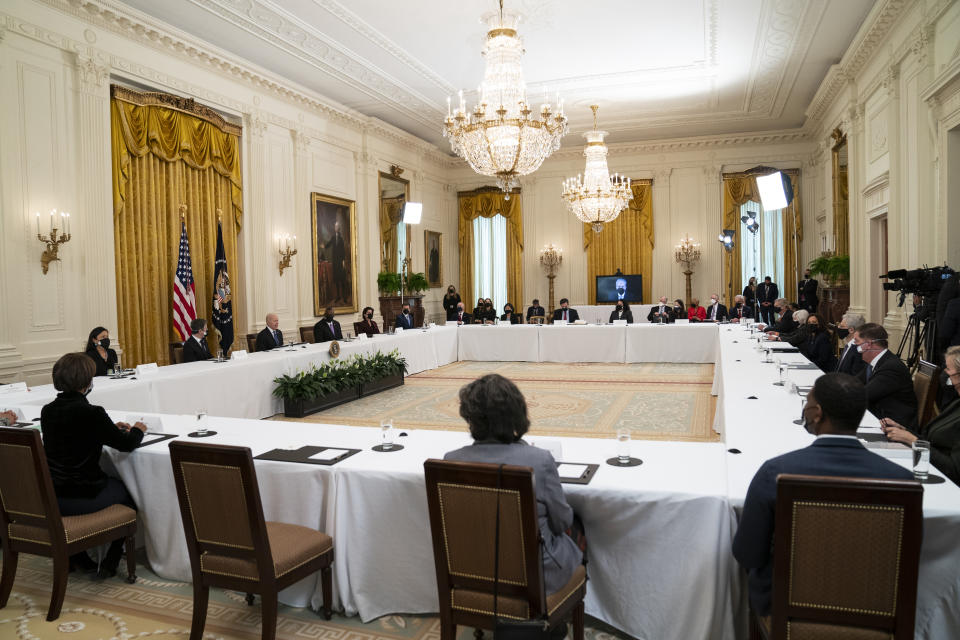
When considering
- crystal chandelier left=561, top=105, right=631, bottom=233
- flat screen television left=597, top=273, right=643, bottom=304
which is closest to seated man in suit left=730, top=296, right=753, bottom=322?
crystal chandelier left=561, top=105, right=631, bottom=233

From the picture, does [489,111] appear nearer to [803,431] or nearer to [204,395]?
[204,395]

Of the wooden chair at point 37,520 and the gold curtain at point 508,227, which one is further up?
the gold curtain at point 508,227

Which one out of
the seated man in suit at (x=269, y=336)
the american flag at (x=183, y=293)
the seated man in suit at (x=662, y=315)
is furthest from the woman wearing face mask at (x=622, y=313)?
the american flag at (x=183, y=293)

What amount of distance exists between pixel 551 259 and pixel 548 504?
52.1ft

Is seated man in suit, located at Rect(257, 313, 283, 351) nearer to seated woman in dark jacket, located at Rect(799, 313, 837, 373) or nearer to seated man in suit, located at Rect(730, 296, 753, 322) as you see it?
seated woman in dark jacket, located at Rect(799, 313, 837, 373)

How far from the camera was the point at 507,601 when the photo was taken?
236 centimetres

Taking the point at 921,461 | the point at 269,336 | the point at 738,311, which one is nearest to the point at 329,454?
the point at 921,461

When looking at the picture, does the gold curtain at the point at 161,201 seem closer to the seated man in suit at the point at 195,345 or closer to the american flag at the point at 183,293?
the american flag at the point at 183,293

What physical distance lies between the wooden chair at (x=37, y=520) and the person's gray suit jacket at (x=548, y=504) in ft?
6.56

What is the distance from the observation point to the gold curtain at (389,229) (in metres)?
14.9

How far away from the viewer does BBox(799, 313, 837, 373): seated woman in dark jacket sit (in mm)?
7527

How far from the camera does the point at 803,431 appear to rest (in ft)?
12.0

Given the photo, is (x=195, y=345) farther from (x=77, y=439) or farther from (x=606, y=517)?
(x=606, y=517)

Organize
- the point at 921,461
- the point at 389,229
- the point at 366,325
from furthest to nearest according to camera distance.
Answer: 1. the point at 389,229
2. the point at 366,325
3. the point at 921,461
